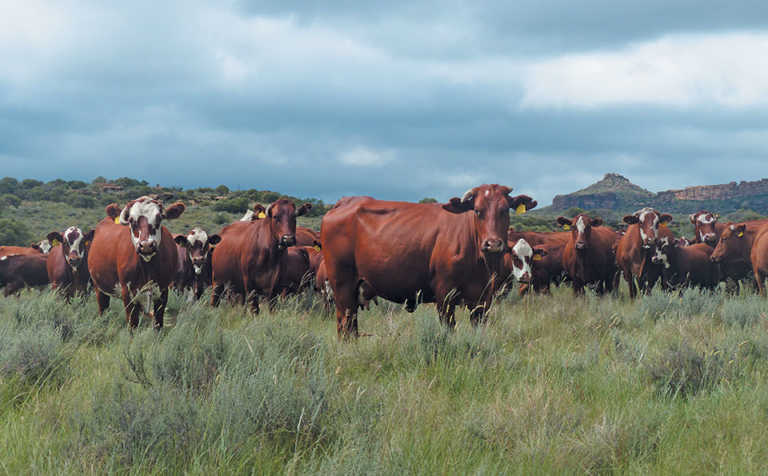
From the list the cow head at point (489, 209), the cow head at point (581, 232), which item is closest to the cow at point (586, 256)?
the cow head at point (581, 232)

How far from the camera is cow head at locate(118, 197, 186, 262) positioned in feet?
25.2

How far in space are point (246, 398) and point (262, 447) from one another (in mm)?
415

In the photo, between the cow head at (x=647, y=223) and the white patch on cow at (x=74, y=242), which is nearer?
the white patch on cow at (x=74, y=242)

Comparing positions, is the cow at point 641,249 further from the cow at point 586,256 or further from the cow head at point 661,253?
the cow at point 586,256

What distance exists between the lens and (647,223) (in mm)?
15492

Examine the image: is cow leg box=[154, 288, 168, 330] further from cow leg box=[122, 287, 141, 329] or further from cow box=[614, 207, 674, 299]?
cow box=[614, 207, 674, 299]

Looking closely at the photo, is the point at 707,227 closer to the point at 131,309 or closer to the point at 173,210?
the point at 173,210

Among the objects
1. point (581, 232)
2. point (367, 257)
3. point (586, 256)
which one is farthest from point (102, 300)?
point (586, 256)

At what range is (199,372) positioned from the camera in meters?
4.72

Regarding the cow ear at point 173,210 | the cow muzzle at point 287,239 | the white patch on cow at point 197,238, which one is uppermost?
the cow ear at point 173,210

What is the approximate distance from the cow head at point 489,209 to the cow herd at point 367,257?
1 cm

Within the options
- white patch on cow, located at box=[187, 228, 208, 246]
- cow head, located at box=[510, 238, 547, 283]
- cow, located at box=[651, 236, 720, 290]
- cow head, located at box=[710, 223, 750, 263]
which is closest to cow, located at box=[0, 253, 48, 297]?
white patch on cow, located at box=[187, 228, 208, 246]

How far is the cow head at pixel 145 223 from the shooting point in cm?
770

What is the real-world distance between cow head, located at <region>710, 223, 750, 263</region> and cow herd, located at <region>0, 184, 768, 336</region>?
9.4 inches
